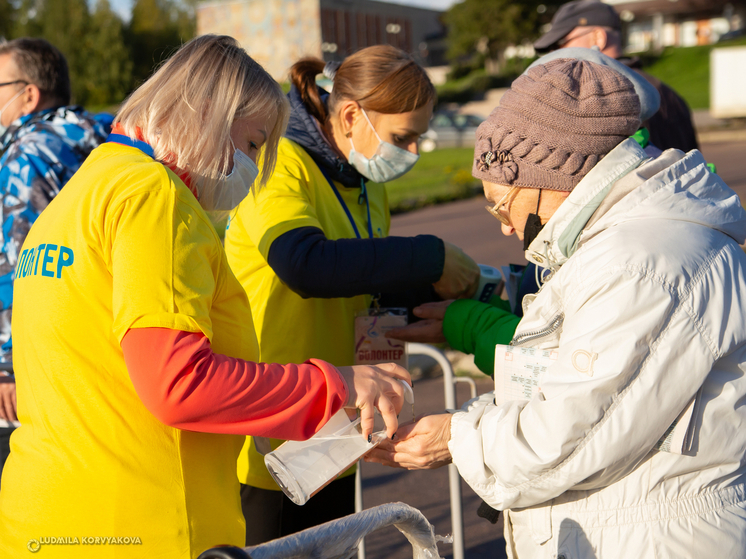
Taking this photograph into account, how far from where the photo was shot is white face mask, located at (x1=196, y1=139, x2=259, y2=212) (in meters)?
1.70

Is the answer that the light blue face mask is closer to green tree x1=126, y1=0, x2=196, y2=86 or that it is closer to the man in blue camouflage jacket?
the man in blue camouflage jacket

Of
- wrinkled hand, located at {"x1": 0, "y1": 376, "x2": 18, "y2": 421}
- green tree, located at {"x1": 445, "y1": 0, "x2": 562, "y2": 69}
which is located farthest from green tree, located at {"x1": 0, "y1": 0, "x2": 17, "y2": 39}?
wrinkled hand, located at {"x1": 0, "y1": 376, "x2": 18, "y2": 421}

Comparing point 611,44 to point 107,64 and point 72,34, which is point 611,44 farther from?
point 72,34

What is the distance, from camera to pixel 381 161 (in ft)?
9.00

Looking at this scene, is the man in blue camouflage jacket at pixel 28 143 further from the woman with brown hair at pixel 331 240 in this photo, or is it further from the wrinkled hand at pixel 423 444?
the wrinkled hand at pixel 423 444

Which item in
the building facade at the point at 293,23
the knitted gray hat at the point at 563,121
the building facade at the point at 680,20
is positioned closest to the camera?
the knitted gray hat at the point at 563,121

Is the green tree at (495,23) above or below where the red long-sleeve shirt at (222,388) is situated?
below

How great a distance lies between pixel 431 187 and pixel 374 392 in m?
17.6

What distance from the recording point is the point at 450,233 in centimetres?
1342

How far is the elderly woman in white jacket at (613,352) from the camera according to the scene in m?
1.47

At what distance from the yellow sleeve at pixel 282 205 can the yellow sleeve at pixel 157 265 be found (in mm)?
887

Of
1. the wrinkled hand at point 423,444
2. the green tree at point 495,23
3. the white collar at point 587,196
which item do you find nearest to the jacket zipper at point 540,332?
the white collar at point 587,196

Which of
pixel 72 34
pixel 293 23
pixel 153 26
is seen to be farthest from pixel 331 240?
pixel 153 26

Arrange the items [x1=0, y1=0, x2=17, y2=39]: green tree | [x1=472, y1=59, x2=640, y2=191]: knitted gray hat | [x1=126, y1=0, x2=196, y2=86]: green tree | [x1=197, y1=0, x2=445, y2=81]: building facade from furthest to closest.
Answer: [x1=126, y1=0, x2=196, y2=86]: green tree < [x1=197, y1=0, x2=445, y2=81]: building facade < [x1=0, y1=0, x2=17, y2=39]: green tree < [x1=472, y1=59, x2=640, y2=191]: knitted gray hat
